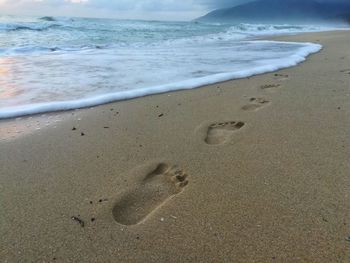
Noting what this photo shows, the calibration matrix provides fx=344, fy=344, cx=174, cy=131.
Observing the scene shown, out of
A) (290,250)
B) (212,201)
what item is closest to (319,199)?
(290,250)

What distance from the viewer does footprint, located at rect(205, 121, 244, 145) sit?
261 centimetres

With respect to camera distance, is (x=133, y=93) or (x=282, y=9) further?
(x=282, y=9)

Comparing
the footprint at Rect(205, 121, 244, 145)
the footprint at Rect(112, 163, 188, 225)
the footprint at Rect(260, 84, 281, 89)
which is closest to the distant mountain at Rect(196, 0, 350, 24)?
the footprint at Rect(260, 84, 281, 89)

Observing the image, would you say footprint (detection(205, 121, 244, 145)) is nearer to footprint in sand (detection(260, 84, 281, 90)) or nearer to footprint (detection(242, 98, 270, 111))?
footprint (detection(242, 98, 270, 111))

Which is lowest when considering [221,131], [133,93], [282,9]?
[282,9]

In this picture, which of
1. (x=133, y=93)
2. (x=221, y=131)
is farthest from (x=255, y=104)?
(x=133, y=93)

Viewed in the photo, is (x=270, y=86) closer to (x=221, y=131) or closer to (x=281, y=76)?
(x=281, y=76)

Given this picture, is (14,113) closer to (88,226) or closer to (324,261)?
(88,226)

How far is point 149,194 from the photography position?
192 centimetres

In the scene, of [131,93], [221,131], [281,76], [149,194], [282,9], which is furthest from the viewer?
[282,9]

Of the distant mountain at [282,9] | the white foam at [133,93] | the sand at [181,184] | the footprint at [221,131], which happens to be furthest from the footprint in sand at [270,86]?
the distant mountain at [282,9]

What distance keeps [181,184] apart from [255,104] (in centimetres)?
174

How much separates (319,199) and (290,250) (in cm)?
43

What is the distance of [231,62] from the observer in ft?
21.0
